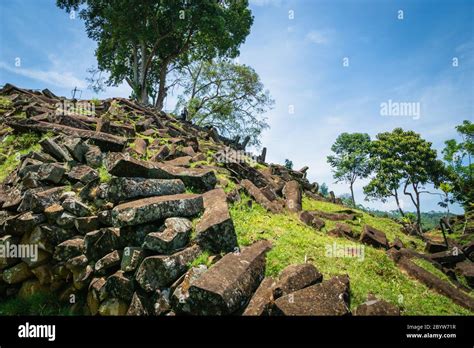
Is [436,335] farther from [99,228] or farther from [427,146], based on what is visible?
[427,146]

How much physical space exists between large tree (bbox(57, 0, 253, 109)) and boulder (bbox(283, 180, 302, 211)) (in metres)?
17.5

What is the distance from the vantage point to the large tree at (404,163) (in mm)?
29656

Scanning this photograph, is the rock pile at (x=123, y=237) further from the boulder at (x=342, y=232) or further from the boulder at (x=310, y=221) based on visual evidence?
the boulder at (x=342, y=232)

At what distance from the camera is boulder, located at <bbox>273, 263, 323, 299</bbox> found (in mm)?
4008

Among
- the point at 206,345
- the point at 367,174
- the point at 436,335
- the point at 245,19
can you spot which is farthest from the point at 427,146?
the point at 206,345

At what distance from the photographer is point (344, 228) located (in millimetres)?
8867

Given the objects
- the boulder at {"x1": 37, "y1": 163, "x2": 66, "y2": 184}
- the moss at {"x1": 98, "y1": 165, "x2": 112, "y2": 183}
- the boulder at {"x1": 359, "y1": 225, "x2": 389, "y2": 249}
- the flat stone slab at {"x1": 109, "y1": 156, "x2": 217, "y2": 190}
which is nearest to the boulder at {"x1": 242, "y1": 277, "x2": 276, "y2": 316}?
the flat stone slab at {"x1": 109, "y1": 156, "x2": 217, "y2": 190}

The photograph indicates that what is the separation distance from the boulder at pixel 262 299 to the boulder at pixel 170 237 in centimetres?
150

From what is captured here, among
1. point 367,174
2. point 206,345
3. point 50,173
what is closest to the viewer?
point 206,345

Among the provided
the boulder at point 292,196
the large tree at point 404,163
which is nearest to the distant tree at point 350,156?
the large tree at point 404,163

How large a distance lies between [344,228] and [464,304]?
3.68 metres

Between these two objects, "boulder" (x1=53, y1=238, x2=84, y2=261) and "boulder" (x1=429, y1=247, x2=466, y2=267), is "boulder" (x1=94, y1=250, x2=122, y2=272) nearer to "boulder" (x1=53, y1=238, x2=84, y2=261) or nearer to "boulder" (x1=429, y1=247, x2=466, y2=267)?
"boulder" (x1=53, y1=238, x2=84, y2=261)

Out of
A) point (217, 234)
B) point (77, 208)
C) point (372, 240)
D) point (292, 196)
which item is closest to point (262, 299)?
point (217, 234)

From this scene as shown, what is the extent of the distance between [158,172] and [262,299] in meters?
3.70
